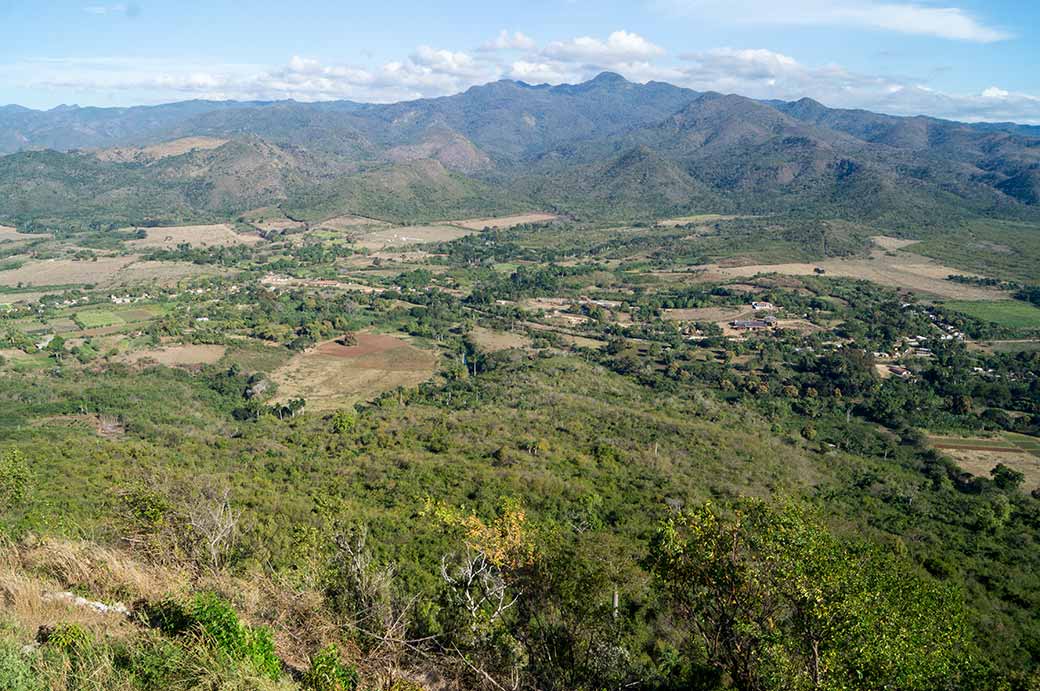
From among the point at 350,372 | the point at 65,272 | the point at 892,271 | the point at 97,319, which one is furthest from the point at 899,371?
the point at 65,272

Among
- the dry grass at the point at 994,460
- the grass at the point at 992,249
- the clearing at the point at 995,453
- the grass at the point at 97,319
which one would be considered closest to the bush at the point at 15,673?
the dry grass at the point at 994,460

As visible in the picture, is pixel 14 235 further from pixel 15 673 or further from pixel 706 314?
pixel 15 673

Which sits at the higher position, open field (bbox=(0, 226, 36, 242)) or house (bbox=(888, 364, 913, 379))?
open field (bbox=(0, 226, 36, 242))

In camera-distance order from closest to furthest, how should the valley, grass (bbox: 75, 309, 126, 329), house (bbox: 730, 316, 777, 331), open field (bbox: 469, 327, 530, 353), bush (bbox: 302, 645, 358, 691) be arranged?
bush (bbox: 302, 645, 358, 691) < the valley < open field (bbox: 469, 327, 530, 353) < grass (bbox: 75, 309, 126, 329) < house (bbox: 730, 316, 777, 331)

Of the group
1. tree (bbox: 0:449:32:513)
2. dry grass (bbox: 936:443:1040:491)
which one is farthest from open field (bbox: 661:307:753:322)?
tree (bbox: 0:449:32:513)

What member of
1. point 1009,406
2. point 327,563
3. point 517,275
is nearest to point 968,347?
point 1009,406

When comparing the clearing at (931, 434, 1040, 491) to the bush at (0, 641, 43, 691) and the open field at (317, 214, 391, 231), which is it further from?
the open field at (317, 214, 391, 231)
